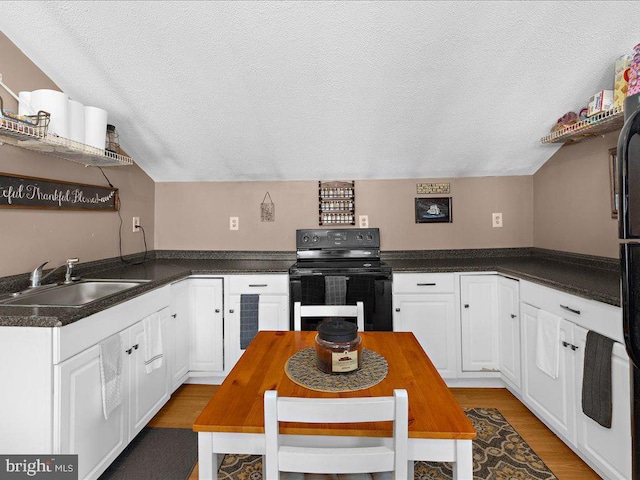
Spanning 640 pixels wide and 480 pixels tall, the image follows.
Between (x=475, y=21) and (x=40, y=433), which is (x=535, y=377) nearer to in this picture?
(x=475, y=21)

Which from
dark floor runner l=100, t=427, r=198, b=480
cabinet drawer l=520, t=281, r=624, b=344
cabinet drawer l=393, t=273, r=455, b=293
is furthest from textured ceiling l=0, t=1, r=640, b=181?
dark floor runner l=100, t=427, r=198, b=480

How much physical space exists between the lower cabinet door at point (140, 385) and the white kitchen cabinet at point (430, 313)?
5.43 ft

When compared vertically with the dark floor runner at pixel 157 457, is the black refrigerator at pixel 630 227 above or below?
above

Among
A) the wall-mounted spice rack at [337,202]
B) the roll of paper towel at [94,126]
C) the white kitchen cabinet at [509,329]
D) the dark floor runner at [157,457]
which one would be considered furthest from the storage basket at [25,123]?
the white kitchen cabinet at [509,329]

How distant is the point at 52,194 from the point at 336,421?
7.32 feet

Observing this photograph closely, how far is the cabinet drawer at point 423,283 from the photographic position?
2.65 m

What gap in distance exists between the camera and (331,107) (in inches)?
94.6

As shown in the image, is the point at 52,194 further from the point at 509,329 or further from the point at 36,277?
the point at 509,329

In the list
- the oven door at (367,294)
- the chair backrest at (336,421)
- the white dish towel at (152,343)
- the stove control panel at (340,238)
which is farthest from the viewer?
the stove control panel at (340,238)

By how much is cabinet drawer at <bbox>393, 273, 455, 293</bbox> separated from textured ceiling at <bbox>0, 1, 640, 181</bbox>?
1.00m

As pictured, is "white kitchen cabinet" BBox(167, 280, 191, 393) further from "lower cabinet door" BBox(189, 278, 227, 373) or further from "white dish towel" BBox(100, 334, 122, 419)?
"white dish towel" BBox(100, 334, 122, 419)

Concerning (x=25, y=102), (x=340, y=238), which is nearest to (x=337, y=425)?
(x=25, y=102)

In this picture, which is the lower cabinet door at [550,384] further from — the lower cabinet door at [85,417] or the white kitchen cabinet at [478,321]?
the lower cabinet door at [85,417]

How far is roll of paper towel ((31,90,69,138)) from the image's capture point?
185 centimetres
